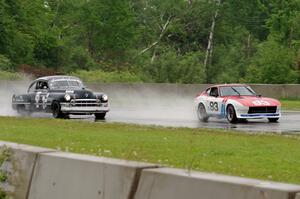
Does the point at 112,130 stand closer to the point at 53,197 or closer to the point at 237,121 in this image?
the point at 237,121

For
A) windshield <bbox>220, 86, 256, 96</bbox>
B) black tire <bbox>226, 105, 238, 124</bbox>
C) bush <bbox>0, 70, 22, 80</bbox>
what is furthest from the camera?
bush <bbox>0, 70, 22, 80</bbox>

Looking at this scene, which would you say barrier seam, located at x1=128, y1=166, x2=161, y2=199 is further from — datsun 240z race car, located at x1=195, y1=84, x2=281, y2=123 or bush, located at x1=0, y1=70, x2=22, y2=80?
bush, located at x1=0, y1=70, x2=22, y2=80

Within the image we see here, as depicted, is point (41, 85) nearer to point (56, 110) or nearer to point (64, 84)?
point (64, 84)

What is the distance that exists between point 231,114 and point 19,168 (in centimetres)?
1650

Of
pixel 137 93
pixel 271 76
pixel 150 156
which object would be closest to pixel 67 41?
pixel 271 76

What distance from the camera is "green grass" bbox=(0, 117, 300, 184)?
10555 millimetres

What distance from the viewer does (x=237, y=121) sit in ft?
81.2

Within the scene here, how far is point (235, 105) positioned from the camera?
957 inches

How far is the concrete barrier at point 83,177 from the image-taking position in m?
7.12

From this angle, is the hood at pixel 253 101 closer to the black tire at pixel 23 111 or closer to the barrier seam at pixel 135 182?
the black tire at pixel 23 111

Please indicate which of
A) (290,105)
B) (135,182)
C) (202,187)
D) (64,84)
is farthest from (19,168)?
(290,105)

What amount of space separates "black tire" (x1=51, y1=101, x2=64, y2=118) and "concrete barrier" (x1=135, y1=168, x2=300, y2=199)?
19.6m

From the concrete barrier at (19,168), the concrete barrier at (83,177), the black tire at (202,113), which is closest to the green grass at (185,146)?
the concrete barrier at (83,177)

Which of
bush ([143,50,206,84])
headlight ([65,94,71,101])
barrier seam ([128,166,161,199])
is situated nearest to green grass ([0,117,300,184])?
barrier seam ([128,166,161,199])
